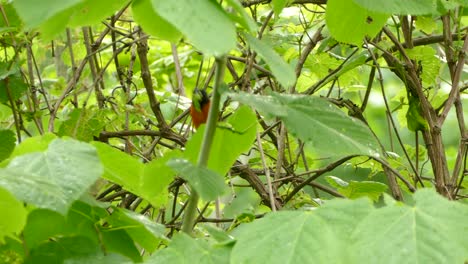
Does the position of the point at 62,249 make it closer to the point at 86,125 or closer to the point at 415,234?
the point at 415,234

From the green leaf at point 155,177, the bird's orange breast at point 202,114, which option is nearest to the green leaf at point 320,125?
the green leaf at point 155,177

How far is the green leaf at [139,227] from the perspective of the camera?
3.31 ft

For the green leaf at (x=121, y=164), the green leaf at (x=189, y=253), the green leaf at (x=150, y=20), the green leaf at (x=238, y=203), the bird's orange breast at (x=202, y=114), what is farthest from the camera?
the green leaf at (x=238, y=203)

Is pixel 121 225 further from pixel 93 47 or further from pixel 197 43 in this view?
pixel 93 47

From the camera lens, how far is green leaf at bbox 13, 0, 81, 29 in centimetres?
72

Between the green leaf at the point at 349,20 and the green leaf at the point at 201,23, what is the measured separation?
497mm

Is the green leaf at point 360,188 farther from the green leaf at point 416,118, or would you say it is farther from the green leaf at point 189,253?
the green leaf at point 189,253

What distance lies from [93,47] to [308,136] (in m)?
1.32

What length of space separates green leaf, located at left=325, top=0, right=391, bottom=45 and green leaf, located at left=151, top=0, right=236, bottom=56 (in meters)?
0.50

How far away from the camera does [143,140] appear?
2.34 meters

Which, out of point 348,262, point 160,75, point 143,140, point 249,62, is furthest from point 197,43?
point 160,75

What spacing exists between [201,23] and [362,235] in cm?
25

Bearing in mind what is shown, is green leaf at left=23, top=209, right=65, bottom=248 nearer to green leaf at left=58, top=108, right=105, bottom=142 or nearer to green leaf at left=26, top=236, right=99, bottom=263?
green leaf at left=26, top=236, right=99, bottom=263

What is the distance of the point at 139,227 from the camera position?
3.47 ft
